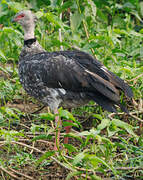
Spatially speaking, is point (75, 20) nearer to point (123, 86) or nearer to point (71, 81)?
point (71, 81)

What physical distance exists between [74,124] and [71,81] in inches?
41.4

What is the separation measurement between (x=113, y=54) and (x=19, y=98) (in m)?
1.02

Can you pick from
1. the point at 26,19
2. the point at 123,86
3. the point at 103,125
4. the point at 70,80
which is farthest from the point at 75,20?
the point at 103,125

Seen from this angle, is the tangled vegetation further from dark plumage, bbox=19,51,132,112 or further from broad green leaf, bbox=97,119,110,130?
dark plumage, bbox=19,51,132,112

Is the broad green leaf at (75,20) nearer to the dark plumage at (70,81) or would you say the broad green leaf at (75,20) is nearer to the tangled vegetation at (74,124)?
the tangled vegetation at (74,124)

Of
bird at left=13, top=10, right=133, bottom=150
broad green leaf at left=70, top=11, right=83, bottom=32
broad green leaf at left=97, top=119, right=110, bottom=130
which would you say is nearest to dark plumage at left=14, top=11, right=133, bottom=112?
bird at left=13, top=10, right=133, bottom=150

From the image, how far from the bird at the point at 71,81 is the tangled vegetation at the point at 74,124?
16 centimetres

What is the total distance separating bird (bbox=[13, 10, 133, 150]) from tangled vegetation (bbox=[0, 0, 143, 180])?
6.3 inches

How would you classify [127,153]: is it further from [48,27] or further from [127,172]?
[48,27]

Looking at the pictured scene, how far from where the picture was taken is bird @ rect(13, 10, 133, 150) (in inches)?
130

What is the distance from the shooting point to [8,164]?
2.94 m

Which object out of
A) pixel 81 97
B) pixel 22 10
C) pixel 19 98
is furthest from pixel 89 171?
pixel 22 10

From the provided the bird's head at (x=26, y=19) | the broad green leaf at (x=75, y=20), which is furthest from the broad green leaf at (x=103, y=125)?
the bird's head at (x=26, y=19)

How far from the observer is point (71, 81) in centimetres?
340
